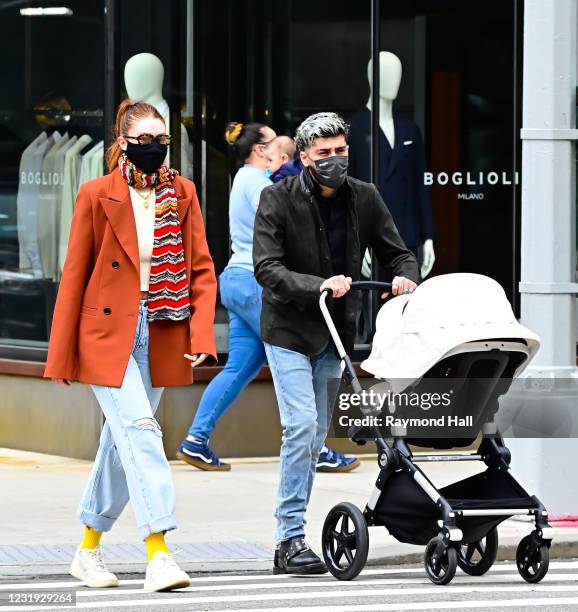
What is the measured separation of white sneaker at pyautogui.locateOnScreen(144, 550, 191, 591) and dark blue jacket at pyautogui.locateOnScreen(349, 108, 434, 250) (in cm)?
507

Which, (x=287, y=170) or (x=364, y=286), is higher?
(x=287, y=170)

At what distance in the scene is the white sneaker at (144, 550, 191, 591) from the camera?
734 cm

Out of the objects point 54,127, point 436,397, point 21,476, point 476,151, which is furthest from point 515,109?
point 436,397

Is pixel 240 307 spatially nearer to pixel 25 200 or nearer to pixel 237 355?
pixel 237 355

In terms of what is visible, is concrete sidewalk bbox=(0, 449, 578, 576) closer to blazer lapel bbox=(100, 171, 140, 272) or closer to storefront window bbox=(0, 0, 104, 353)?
storefront window bbox=(0, 0, 104, 353)

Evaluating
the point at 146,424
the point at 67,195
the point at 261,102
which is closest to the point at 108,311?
the point at 146,424

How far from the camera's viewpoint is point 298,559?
788 cm

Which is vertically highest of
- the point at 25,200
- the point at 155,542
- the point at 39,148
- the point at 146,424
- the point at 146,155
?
the point at 39,148

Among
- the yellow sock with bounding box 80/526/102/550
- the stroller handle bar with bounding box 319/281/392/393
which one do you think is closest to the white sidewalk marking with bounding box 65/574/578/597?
the yellow sock with bounding box 80/526/102/550

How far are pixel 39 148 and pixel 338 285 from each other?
4.91m

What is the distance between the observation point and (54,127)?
467 inches

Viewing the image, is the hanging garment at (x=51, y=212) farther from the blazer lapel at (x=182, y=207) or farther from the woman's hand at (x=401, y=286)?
the woman's hand at (x=401, y=286)

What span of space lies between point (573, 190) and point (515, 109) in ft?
11.2

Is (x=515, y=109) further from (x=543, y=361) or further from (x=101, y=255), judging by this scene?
(x=101, y=255)
